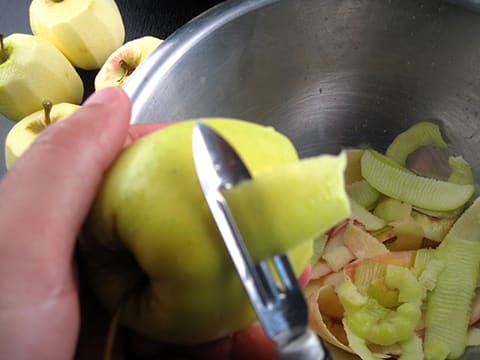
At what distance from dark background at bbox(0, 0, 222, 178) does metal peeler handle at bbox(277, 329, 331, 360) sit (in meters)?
0.99

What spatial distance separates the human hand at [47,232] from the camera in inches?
21.8

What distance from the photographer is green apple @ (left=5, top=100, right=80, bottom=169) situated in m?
1.13

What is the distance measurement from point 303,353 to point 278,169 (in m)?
0.16

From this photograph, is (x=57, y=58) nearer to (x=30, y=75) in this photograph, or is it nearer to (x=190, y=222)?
(x=30, y=75)

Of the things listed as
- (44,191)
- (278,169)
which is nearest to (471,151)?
(278,169)

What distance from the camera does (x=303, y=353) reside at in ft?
1.60

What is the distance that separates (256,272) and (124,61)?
78cm

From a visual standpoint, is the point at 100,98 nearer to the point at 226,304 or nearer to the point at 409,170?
the point at 226,304

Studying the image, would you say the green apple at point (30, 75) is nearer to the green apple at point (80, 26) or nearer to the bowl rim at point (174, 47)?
the green apple at point (80, 26)

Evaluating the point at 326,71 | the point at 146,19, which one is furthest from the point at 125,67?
the point at 326,71

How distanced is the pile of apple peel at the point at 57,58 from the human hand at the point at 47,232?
1.77ft

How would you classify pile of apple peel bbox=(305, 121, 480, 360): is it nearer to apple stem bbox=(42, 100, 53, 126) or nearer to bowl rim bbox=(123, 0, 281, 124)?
bowl rim bbox=(123, 0, 281, 124)

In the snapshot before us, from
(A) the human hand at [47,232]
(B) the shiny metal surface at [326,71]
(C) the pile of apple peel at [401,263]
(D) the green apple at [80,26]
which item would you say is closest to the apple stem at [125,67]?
(D) the green apple at [80,26]

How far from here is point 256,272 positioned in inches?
20.2
